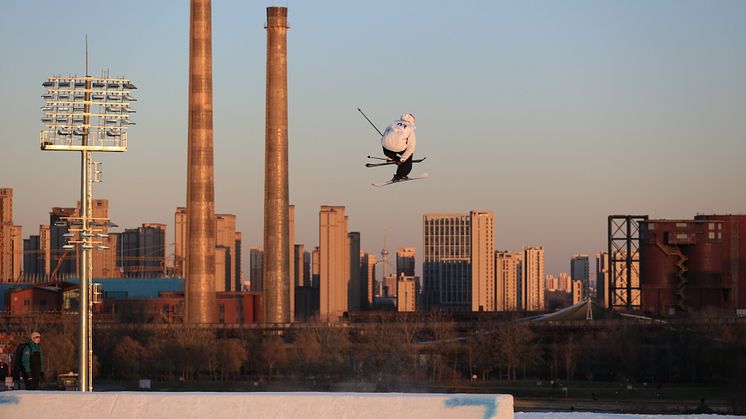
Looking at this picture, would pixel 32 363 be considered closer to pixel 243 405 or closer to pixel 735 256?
pixel 243 405

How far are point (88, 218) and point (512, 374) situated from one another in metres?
60.2

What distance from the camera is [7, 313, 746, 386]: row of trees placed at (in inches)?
3516

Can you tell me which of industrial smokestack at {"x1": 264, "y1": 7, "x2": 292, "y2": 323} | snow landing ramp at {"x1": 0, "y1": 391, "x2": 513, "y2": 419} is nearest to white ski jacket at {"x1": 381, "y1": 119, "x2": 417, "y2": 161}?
snow landing ramp at {"x1": 0, "y1": 391, "x2": 513, "y2": 419}

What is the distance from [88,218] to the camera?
39.5 metres

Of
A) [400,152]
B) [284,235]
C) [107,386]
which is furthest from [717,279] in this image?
[400,152]

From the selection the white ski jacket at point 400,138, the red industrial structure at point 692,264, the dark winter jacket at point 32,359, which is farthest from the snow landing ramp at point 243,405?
the red industrial structure at point 692,264

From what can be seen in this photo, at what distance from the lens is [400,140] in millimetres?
21734

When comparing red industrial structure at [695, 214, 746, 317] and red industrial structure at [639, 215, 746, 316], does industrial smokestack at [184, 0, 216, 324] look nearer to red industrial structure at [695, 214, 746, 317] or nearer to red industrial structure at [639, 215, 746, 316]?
red industrial structure at [639, 215, 746, 316]

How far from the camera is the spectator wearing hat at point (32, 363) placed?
25.1 metres

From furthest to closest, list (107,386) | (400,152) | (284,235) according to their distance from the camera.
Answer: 1. (284,235)
2. (107,386)
3. (400,152)

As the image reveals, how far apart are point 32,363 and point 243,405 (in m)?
7.89

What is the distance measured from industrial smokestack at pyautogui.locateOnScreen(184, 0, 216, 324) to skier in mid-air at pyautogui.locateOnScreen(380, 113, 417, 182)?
72361 millimetres

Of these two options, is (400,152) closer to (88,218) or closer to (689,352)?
(88,218)

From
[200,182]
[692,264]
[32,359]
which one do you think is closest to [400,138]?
[32,359]
